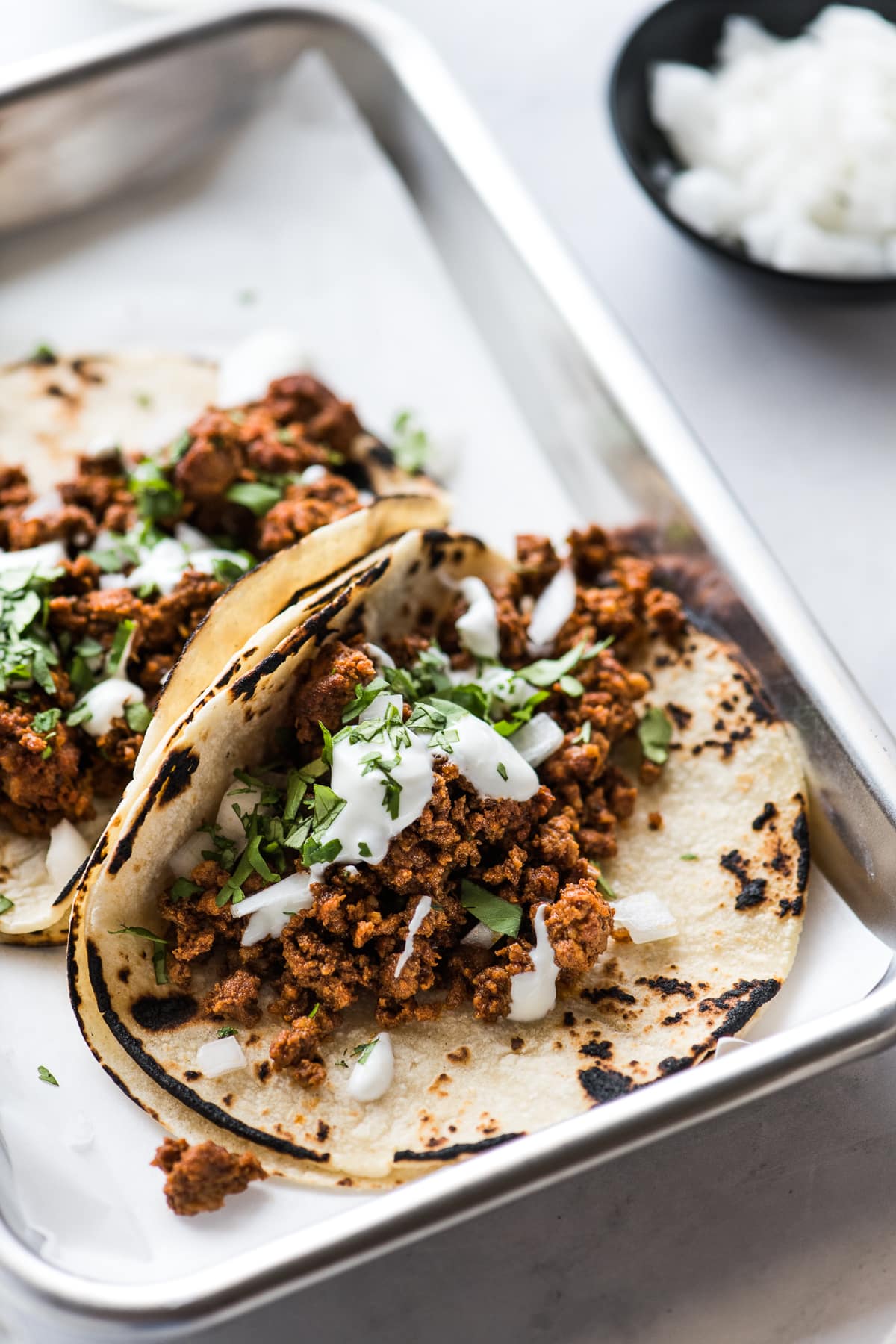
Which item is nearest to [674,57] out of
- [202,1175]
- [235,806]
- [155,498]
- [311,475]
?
[311,475]

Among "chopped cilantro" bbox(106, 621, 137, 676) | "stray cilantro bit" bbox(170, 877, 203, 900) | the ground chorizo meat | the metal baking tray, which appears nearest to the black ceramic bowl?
the metal baking tray

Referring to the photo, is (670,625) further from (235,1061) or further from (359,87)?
(359,87)

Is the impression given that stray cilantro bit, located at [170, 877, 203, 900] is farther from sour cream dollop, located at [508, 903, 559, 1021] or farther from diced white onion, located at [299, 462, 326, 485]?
diced white onion, located at [299, 462, 326, 485]

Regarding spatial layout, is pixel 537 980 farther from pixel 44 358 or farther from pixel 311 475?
pixel 44 358

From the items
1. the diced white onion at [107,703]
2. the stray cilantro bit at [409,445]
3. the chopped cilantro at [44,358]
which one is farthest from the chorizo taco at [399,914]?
the chopped cilantro at [44,358]

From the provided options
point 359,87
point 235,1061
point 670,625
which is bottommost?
point 235,1061

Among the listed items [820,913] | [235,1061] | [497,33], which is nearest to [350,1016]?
[235,1061]

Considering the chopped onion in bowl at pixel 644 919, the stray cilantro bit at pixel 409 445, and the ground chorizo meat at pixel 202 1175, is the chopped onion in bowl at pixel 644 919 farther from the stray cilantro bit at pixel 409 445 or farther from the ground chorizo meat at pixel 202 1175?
the stray cilantro bit at pixel 409 445
